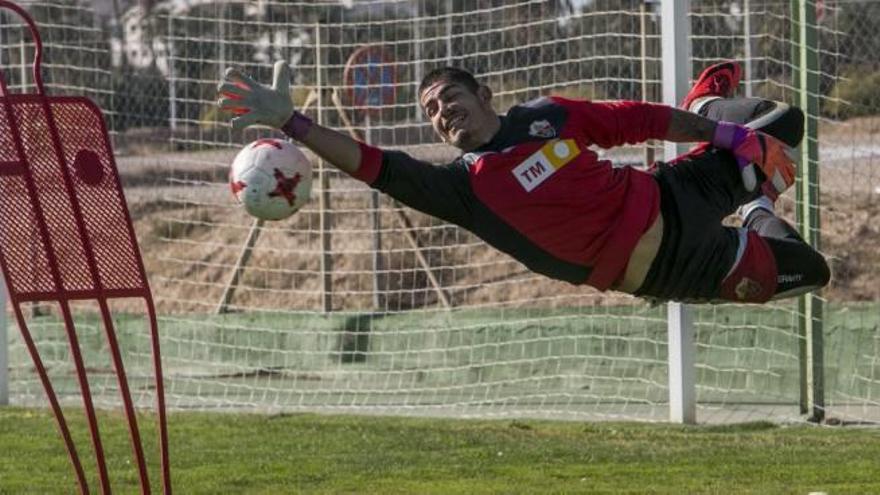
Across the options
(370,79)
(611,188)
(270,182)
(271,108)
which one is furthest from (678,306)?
(271,108)

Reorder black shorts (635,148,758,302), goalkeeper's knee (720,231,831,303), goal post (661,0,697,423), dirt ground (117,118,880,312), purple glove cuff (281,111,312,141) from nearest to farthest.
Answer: purple glove cuff (281,111,312,141) < black shorts (635,148,758,302) < goalkeeper's knee (720,231,831,303) < goal post (661,0,697,423) < dirt ground (117,118,880,312)

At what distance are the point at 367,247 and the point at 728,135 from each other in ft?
33.4

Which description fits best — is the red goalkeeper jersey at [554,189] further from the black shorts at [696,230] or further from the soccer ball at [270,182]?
the soccer ball at [270,182]

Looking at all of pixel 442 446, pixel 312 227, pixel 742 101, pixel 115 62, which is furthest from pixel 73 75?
pixel 742 101

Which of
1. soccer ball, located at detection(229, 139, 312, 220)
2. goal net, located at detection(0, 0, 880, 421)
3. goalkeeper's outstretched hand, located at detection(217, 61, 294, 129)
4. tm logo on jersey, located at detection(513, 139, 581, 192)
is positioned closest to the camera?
goalkeeper's outstretched hand, located at detection(217, 61, 294, 129)

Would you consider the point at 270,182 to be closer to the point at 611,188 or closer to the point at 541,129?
the point at 541,129

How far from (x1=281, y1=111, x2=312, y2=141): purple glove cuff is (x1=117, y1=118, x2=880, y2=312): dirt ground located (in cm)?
647

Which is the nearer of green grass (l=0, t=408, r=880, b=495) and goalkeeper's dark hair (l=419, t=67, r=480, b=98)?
goalkeeper's dark hair (l=419, t=67, r=480, b=98)

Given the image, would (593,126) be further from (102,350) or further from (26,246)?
(102,350)

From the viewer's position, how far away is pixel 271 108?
6707 millimetres

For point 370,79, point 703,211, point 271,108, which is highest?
point 370,79

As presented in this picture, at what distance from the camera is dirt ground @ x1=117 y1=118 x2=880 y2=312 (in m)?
14.5

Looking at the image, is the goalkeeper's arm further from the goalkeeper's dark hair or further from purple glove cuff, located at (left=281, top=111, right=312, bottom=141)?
the goalkeeper's dark hair

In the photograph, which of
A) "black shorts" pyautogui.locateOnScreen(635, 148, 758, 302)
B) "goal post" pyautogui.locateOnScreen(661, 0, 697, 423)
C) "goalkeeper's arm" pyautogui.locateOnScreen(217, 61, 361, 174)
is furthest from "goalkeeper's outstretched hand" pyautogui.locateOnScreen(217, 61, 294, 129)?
"goal post" pyautogui.locateOnScreen(661, 0, 697, 423)
